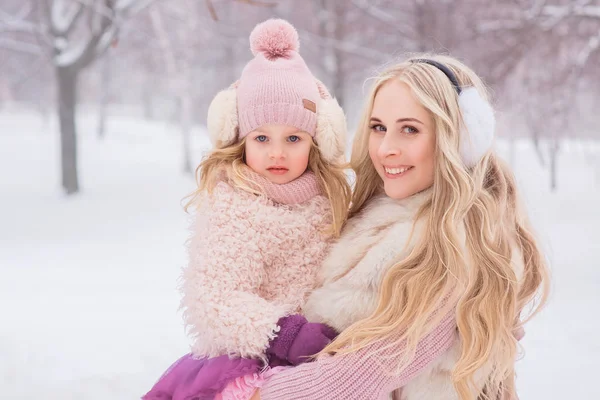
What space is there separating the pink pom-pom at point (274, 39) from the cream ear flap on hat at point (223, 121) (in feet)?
0.80

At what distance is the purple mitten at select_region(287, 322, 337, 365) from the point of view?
2.00 m

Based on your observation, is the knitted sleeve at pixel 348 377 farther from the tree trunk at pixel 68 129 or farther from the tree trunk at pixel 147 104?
the tree trunk at pixel 147 104

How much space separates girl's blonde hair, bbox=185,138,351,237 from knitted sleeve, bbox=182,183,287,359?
0.08 meters

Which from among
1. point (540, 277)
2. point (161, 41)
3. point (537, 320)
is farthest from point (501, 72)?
point (161, 41)

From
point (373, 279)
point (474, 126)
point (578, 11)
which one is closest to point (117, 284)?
point (373, 279)

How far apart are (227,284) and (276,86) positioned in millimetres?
851

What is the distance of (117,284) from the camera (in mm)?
6500

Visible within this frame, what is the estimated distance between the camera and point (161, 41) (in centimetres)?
1437

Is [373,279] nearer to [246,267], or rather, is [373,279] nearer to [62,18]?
[246,267]

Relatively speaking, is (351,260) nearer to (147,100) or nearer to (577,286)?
(577,286)

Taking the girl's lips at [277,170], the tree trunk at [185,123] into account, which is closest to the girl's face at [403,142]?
the girl's lips at [277,170]

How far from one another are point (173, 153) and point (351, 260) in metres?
17.6

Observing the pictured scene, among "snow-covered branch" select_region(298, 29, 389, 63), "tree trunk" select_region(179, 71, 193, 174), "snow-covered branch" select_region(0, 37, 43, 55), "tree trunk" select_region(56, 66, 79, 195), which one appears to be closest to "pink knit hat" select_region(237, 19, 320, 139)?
"tree trunk" select_region(56, 66, 79, 195)

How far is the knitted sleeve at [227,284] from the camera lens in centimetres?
198
